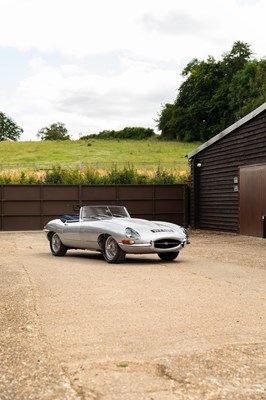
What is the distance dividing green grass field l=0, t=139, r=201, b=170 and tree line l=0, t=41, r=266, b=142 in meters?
3.16

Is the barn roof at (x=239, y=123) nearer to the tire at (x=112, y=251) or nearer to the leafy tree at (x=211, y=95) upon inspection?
the tire at (x=112, y=251)

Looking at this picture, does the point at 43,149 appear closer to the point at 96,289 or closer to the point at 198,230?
the point at 198,230

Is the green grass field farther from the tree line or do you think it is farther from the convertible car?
the convertible car

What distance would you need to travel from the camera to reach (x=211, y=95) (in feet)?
251

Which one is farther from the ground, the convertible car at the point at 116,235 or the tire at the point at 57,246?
the convertible car at the point at 116,235

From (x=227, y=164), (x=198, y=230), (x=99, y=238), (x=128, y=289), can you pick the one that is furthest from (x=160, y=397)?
(x=198, y=230)

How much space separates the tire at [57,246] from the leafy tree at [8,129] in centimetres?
10620

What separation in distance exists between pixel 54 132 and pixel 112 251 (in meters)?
121

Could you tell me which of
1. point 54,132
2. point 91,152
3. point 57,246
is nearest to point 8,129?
point 54,132

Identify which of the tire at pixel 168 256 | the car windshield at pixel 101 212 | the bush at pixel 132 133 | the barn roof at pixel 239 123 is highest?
the bush at pixel 132 133

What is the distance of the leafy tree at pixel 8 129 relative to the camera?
11662 centimetres

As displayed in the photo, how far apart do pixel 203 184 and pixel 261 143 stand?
6.56 metres

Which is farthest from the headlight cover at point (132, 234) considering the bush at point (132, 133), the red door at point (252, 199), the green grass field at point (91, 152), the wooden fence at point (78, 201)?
the bush at point (132, 133)

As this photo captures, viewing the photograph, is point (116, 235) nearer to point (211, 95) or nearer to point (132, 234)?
point (132, 234)
